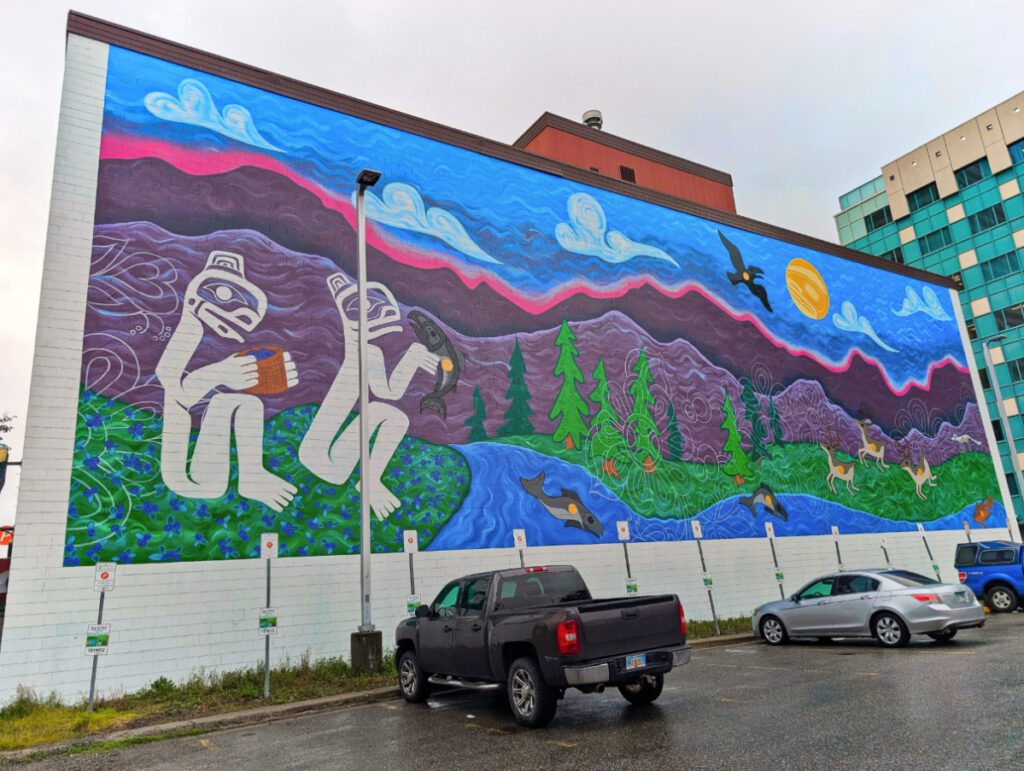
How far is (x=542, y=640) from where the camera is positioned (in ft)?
26.2

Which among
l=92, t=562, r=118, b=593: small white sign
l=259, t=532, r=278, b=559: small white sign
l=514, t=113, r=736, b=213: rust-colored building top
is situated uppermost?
l=514, t=113, r=736, b=213: rust-colored building top

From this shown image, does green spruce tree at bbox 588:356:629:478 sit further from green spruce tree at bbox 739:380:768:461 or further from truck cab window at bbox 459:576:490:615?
truck cab window at bbox 459:576:490:615

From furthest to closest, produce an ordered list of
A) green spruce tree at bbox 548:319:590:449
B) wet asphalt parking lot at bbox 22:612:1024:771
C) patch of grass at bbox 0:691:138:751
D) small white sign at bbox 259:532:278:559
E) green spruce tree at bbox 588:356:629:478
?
green spruce tree at bbox 588:356:629:478
green spruce tree at bbox 548:319:590:449
small white sign at bbox 259:532:278:559
patch of grass at bbox 0:691:138:751
wet asphalt parking lot at bbox 22:612:1024:771

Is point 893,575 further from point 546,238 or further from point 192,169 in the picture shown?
point 192,169

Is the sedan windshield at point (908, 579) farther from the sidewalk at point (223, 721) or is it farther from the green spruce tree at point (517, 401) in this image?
the sidewalk at point (223, 721)

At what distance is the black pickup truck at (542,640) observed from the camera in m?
7.88

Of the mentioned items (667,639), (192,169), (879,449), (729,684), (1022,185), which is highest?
(1022,185)

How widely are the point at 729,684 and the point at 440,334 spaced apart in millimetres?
11668

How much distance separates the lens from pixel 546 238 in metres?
22.2

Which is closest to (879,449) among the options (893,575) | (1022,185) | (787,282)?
(787,282)

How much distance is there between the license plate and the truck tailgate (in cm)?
8

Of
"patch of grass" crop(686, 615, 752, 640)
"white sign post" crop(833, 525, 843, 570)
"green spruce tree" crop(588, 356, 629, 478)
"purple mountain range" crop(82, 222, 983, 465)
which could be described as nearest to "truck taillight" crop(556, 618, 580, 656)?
"purple mountain range" crop(82, 222, 983, 465)

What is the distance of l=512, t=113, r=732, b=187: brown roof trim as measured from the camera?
93.8 feet

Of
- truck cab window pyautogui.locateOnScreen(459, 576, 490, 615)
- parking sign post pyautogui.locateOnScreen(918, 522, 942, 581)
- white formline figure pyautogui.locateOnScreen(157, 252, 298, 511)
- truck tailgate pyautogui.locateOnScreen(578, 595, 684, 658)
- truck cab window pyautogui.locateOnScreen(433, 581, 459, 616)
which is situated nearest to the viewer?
truck tailgate pyautogui.locateOnScreen(578, 595, 684, 658)
